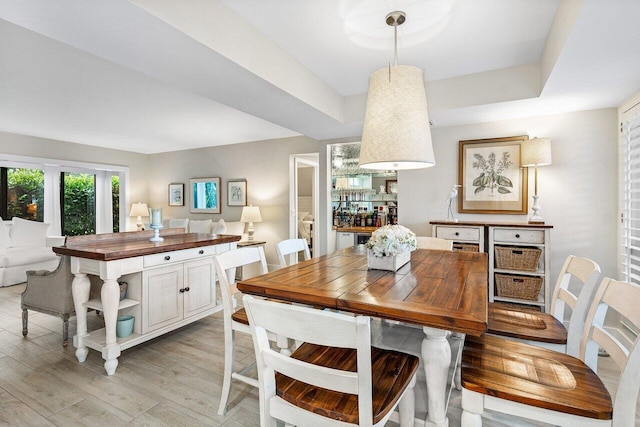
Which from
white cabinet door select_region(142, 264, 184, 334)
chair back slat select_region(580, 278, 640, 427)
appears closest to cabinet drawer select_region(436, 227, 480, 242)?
chair back slat select_region(580, 278, 640, 427)

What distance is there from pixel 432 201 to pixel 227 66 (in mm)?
2725

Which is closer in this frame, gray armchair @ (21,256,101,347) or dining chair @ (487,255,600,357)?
dining chair @ (487,255,600,357)

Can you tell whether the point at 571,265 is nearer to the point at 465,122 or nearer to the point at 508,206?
the point at 508,206

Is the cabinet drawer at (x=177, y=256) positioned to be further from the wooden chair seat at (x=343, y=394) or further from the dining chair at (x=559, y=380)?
the dining chair at (x=559, y=380)

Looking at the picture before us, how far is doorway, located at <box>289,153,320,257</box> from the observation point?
561cm

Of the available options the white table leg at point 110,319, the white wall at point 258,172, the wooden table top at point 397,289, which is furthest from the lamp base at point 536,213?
the white table leg at point 110,319

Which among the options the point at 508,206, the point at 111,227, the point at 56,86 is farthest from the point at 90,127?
the point at 508,206

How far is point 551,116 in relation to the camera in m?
3.20

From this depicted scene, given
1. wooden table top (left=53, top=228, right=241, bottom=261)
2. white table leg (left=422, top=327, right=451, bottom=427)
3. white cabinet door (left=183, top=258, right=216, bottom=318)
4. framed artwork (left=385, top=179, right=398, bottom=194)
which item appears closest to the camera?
white table leg (left=422, top=327, right=451, bottom=427)

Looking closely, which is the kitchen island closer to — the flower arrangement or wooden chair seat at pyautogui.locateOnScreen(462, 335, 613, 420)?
the flower arrangement

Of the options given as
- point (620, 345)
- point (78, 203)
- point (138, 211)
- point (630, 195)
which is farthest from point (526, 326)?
point (78, 203)

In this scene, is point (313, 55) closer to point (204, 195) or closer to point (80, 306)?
point (80, 306)

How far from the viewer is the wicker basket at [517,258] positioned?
2.97m

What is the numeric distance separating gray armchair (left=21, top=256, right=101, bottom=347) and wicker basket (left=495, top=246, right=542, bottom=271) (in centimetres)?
375
